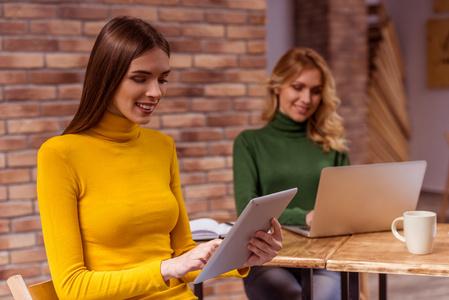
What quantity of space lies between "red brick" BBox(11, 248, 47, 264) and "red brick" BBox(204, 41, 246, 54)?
4.06 ft

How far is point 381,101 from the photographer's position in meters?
6.47

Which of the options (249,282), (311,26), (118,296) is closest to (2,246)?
(249,282)

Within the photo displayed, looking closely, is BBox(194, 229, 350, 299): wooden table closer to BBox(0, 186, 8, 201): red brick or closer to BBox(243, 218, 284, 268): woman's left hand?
BBox(243, 218, 284, 268): woman's left hand

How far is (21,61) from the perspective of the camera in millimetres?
2375

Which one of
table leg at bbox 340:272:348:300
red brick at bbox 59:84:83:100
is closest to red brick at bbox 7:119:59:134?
red brick at bbox 59:84:83:100

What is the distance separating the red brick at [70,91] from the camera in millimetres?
2451

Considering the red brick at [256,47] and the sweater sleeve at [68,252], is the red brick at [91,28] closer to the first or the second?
the red brick at [256,47]

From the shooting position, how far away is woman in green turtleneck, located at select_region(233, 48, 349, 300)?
2.21m

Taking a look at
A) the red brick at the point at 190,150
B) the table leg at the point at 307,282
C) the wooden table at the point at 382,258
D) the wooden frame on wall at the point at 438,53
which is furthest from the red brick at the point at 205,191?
the wooden frame on wall at the point at 438,53

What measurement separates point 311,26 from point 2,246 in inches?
140

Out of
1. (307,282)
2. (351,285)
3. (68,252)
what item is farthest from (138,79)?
(351,285)

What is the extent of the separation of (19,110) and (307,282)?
1.50m

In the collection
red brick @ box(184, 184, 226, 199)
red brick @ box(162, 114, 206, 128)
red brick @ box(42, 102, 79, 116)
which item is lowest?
red brick @ box(184, 184, 226, 199)

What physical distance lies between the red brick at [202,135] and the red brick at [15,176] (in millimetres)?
748
